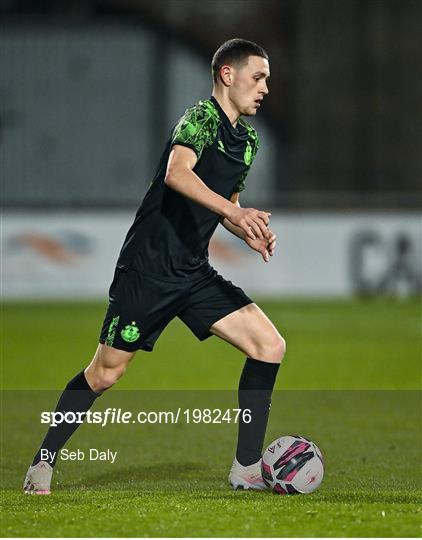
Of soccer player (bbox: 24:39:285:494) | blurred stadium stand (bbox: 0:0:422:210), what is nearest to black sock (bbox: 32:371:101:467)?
soccer player (bbox: 24:39:285:494)

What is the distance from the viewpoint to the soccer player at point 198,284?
668 cm

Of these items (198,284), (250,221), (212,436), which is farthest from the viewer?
(212,436)

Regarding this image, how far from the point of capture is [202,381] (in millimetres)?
12078

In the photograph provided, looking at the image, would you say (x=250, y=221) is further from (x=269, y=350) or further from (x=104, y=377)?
(x=104, y=377)

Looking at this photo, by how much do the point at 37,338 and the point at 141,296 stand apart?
9400 mm

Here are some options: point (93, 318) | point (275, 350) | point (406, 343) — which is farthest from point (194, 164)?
point (93, 318)

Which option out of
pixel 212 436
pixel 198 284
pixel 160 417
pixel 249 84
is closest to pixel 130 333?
pixel 198 284

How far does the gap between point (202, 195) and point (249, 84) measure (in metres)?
0.82

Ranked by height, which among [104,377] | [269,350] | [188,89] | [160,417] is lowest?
[188,89]

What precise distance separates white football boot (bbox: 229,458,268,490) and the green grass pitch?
0.09m

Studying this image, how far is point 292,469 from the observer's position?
6543 mm

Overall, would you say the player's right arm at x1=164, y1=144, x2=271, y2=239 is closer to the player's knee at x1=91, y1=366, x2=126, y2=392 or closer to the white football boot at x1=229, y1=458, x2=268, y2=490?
the player's knee at x1=91, y1=366, x2=126, y2=392

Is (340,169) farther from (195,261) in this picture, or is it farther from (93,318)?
(195,261)

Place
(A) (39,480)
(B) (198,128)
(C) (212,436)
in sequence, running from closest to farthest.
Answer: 1. (B) (198,128)
2. (A) (39,480)
3. (C) (212,436)
